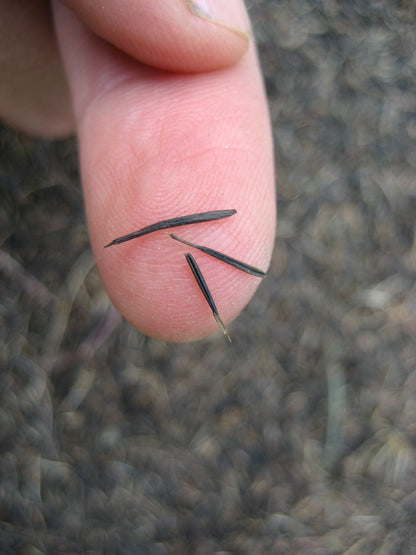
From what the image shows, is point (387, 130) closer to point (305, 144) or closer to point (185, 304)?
point (305, 144)

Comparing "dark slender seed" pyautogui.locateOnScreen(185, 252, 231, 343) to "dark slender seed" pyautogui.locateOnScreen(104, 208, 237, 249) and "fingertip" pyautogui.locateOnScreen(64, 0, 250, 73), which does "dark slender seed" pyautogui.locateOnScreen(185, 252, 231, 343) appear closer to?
"dark slender seed" pyautogui.locateOnScreen(104, 208, 237, 249)

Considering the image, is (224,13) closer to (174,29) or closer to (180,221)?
(174,29)

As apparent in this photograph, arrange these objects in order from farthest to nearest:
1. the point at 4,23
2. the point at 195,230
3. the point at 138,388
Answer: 1. the point at 138,388
2. the point at 4,23
3. the point at 195,230

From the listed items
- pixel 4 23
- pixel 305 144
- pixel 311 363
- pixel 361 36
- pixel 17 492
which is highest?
pixel 4 23

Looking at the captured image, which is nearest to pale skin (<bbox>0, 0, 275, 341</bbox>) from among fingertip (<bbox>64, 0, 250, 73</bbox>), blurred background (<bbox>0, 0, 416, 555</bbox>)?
fingertip (<bbox>64, 0, 250, 73</bbox>)

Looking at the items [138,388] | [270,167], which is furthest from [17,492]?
[270,167]

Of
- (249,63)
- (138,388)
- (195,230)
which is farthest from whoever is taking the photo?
(138,388)
